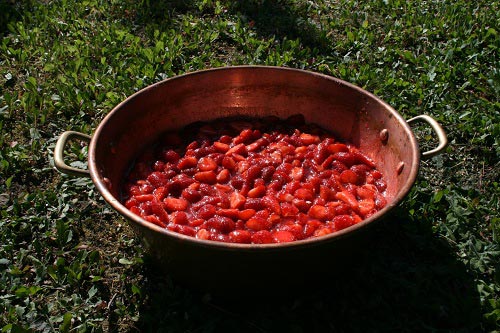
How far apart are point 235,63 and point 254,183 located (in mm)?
1694

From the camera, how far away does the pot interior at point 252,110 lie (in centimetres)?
239

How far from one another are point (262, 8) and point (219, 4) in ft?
1.27

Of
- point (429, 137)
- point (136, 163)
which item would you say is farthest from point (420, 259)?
point (136, 163)

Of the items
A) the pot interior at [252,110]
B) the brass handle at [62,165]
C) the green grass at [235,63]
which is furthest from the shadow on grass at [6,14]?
the brass handle at [62,165]

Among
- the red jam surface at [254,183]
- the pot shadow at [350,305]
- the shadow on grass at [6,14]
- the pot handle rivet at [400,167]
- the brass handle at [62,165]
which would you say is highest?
Answer: the pot handle rivet at [400,167]

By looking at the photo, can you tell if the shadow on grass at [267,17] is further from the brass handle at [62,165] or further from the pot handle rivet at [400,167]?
the brass handle at [62,165]

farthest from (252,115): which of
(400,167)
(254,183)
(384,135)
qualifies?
(400,167)

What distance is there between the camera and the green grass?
7.30 feet

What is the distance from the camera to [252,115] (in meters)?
2.97

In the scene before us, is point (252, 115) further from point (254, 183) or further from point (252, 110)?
point (254, 183)

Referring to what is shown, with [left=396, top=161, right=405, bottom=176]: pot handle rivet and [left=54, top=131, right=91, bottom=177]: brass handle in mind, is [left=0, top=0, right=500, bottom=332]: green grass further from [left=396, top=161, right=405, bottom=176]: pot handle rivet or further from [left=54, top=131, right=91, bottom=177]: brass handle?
[left=54, top=131, right=91, bottom=177]: brass handle

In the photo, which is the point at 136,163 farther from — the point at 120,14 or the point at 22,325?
the point at 120,14

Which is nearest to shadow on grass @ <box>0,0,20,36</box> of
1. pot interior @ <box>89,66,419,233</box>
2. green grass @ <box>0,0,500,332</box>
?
green grass @ <box>0,0,500,332</box>

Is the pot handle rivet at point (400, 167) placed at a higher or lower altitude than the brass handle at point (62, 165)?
higher
